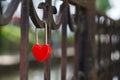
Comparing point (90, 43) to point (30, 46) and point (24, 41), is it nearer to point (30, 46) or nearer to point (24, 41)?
point (30, 46)

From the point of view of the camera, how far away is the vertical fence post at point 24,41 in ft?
2.39

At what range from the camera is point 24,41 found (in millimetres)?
739

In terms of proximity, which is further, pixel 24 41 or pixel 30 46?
pixel 30 46

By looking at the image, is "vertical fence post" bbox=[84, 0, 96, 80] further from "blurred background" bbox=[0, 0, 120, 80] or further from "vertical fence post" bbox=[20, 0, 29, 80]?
"vertical fence post" bbox=[20, 0, 29, 80]

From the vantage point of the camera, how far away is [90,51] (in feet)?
4.61

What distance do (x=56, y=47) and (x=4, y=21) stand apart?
2.63 ft

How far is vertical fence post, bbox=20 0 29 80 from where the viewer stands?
2.39ft

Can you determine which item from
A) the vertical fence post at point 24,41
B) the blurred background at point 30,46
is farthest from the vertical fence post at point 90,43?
the vertical fence post at point 24,41

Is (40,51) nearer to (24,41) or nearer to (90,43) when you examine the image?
(24,41)

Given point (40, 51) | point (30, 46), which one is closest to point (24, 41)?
point (40, 51)

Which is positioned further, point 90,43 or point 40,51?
point 90,43

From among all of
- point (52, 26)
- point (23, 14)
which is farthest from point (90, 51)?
point (23, 14)

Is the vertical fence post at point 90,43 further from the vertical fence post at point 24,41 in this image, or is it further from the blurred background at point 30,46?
the vertical fence post at point 24,41

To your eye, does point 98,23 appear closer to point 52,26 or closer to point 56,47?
point 56,47
